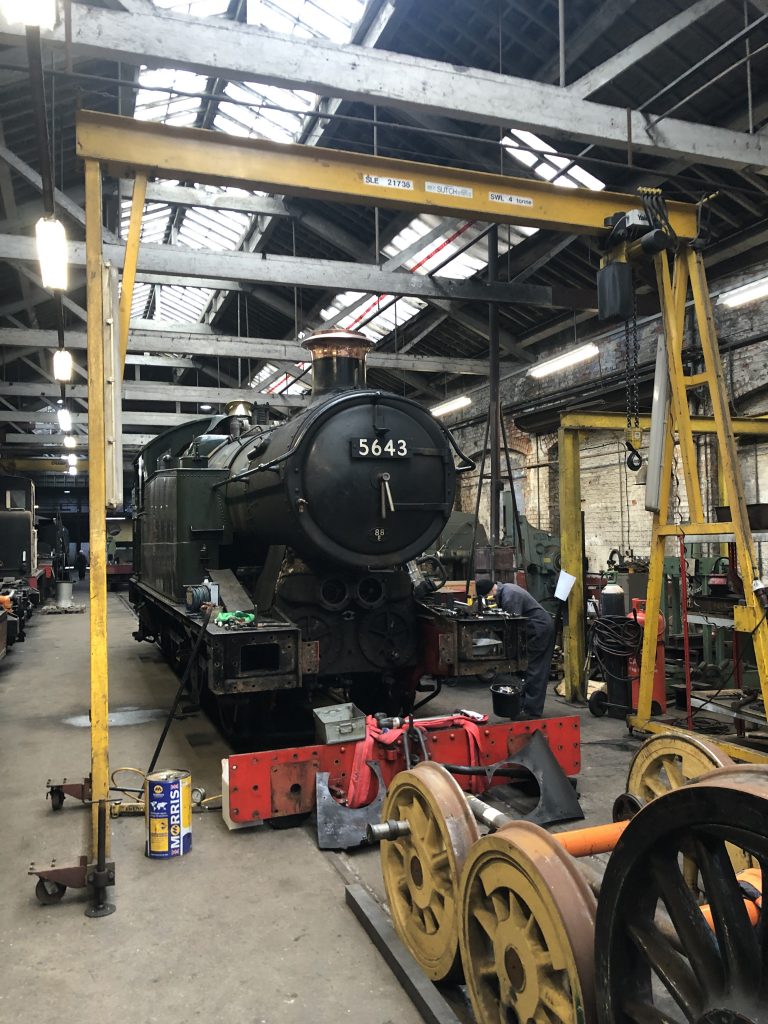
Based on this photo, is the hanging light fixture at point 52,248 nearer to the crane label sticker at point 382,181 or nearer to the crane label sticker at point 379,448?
the crane label sticker at point 382,181

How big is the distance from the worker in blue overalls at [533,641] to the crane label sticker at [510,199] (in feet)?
9.58

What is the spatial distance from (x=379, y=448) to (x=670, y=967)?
12.7 ft

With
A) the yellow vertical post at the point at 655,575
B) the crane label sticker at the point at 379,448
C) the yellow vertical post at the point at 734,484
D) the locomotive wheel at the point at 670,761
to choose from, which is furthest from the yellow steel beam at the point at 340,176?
the locomotive wheel at the point at 670,761

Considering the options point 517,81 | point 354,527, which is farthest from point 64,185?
point 354,527

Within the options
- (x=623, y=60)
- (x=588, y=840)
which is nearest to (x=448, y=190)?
(x=623, y=60)

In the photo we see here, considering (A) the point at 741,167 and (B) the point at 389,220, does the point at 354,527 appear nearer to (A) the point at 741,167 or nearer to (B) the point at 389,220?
(A) the point at 741,167

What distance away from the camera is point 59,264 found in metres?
6.21

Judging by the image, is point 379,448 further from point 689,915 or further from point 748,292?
point 748,292

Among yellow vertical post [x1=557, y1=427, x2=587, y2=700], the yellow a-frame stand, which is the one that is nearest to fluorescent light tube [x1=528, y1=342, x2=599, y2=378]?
yellow vertical post [x1=557, y1=427, x2=587, y2=700]

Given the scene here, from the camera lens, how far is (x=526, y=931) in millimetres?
2061

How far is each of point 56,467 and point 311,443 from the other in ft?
60.7

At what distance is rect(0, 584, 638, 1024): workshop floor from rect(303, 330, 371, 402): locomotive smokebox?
2.94m

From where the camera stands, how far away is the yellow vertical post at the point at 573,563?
7.37m

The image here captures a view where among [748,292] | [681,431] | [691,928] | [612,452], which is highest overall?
[748,292]
